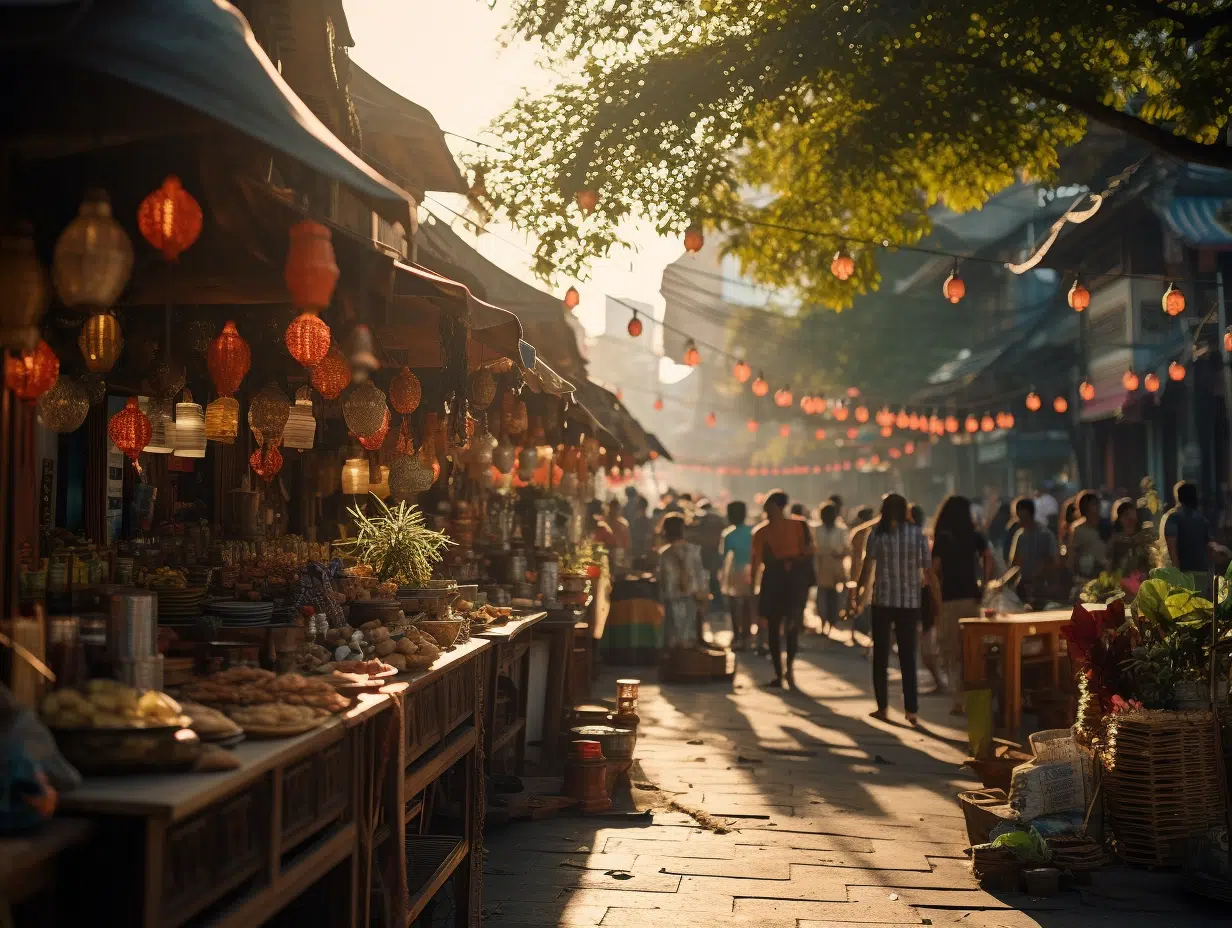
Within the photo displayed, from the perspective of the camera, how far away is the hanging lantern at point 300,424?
936cm

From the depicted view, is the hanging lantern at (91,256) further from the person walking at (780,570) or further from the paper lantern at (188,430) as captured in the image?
the person walking at (780,570)

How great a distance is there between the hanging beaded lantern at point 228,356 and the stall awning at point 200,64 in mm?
3205

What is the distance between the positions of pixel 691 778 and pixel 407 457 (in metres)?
3.57

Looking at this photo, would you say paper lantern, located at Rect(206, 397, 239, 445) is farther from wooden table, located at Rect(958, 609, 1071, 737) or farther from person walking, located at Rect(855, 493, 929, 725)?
person walking, located at Rect(855, 493, 929, 725)

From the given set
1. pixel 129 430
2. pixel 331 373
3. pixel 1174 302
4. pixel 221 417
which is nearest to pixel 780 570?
pixel 1174 302

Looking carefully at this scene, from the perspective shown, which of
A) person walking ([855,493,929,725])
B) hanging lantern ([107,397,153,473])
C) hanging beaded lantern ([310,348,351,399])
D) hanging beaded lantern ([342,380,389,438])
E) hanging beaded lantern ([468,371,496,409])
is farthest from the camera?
person walking ([855,493,929,725])

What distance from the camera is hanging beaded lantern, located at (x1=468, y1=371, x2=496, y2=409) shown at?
10.4 meters

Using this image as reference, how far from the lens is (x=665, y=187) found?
14438 millimetres

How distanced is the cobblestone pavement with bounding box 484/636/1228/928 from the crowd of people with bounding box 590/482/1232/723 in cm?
135

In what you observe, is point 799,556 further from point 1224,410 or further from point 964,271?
point 964,271

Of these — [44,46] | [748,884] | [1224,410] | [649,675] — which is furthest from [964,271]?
[44,46]

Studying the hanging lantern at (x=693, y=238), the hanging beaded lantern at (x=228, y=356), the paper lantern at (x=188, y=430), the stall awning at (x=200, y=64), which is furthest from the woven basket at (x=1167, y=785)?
the hanging lantern at (x=693, y=238)

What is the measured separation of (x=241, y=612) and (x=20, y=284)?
7.26 feet

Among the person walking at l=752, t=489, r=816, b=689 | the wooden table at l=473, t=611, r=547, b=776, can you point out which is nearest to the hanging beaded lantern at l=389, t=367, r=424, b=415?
the wooden table at l=473, t=611, r=547, b=776
